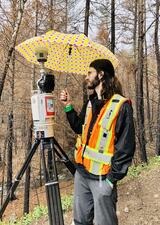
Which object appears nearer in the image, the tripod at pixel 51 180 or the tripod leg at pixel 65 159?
the tripod at pixel 51 180

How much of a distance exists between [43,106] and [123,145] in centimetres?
63

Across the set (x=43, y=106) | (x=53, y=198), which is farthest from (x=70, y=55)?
(x=53, y=198)

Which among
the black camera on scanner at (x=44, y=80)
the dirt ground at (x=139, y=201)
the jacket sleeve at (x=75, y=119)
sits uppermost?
the black camera on scanner at (x=44, y=80)

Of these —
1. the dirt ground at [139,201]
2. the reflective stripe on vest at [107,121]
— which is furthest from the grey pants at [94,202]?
the dirt ground at [139,201]

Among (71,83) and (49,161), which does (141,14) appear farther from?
(49,161)

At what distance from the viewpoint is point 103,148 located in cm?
219

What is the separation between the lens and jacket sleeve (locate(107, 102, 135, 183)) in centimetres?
206

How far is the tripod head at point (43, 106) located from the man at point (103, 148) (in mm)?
299

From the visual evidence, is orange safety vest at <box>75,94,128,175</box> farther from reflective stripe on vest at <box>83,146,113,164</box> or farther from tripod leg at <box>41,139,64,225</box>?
tripod leg at <box>41,139,64,225</box>

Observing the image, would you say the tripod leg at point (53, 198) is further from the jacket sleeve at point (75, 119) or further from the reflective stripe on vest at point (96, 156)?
the jacket sleeve at point (75, 119)

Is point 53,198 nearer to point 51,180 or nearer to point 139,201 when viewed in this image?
point 51,180

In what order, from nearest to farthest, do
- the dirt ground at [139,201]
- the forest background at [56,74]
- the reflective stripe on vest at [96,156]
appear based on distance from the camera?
the reflective stripe on vest at [96,156]
the dirt ground at [139,201]
the forest background at [56,74]

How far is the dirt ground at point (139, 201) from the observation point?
3589mm

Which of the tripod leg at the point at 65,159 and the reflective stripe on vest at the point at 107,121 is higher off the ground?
the reflective stripe on vest at the point at 107,121
